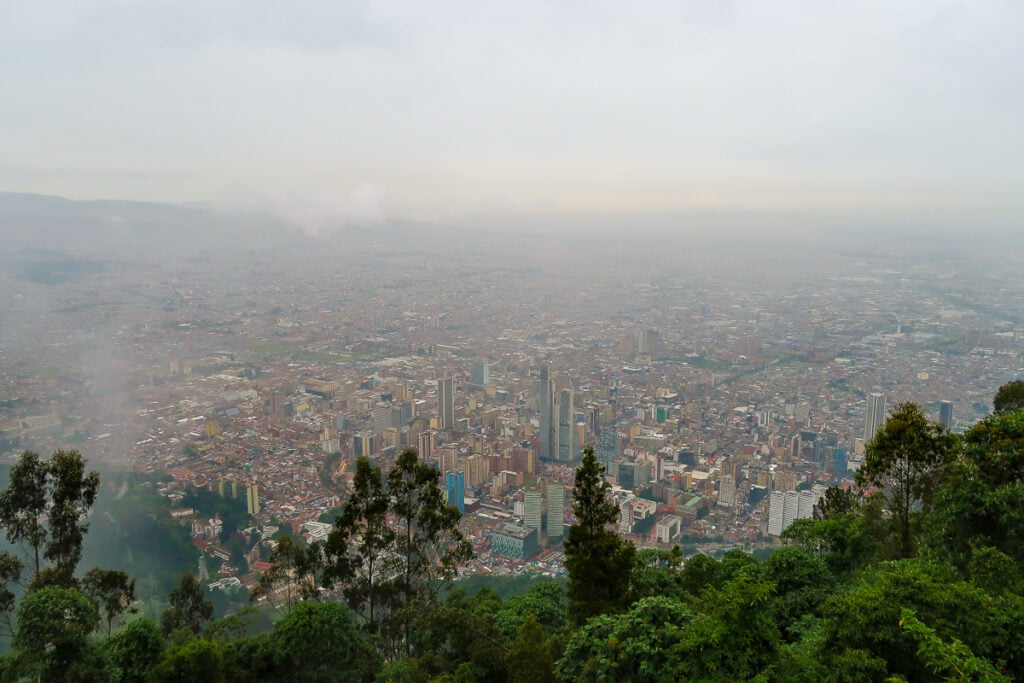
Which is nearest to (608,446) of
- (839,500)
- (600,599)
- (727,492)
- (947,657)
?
(727,492)

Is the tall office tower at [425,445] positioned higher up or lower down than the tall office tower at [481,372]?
lower down

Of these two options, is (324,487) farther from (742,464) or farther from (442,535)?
(742,464)

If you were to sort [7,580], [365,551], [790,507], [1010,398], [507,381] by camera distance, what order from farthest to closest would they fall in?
[507,381] → [790,507] → [1010,398] → [365,551] → [7,580]

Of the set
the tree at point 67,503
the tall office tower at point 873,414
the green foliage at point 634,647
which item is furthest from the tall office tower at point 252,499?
the tall office tower at point 873,414

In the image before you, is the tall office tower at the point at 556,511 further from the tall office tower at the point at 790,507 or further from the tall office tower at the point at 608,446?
the tall office tower at the point at 790,507

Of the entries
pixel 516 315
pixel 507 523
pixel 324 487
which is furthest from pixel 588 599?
pixel 516 315

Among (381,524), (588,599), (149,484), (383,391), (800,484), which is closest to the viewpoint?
(588,599)

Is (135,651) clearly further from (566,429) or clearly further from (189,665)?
(566,429)
